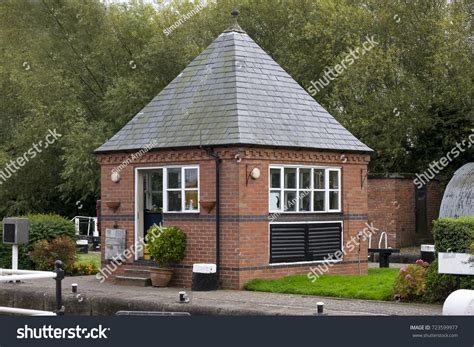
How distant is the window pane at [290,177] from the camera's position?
71.1 feet

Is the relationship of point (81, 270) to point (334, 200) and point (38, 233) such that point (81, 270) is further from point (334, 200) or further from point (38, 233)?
point (334, 200)

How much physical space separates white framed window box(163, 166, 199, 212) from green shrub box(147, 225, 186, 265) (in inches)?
26.6

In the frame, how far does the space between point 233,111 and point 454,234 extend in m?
6.23

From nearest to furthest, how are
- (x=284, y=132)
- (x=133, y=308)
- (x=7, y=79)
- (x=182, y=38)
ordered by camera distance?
(x=133, y=308) < (x=284, y=132) < (x=182, y=38) < (x=7, y=79)

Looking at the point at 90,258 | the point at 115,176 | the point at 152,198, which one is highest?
the point at 115,176

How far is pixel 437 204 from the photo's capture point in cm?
3597

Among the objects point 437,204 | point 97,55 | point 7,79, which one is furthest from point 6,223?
point 7,79

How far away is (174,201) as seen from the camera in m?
21.7

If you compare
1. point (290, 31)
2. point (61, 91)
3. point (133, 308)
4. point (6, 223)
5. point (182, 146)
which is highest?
point (290, 31)

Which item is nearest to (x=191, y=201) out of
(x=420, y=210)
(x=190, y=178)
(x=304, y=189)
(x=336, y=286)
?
(x=190, y=178)

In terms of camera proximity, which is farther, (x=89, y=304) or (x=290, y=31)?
(x=290, y=31)

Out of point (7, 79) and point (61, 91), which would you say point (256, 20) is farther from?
point (7, 79)

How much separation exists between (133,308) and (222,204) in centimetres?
341

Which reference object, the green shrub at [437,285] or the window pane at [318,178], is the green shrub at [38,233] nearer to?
the window pane at [318,178]
